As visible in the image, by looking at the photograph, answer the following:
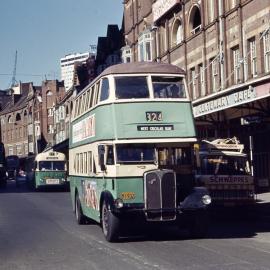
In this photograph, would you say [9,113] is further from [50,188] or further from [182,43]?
[182,43]

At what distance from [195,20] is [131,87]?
23183 mm

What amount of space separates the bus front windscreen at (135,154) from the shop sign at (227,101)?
24.8 feet

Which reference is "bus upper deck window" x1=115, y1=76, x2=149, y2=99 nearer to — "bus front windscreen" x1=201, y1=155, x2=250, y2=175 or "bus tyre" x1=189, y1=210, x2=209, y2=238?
"bus tyre" x1=189, y1=210, x2=209, y2=238

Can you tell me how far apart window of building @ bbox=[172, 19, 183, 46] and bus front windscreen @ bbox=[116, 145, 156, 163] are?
25505 mm

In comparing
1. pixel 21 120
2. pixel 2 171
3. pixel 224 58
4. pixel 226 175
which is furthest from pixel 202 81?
pixel 21 120

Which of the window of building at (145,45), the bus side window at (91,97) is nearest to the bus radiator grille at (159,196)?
the bus side window at (91,97)

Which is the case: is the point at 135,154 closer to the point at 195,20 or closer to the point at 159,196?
the point at 159,196

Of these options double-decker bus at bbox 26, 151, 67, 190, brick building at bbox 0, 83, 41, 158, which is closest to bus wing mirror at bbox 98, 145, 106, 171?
double-decker bus at bbox 26, 151, 67, 190

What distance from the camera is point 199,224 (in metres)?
→ 14.7

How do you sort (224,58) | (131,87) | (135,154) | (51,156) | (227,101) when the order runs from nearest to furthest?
(135,154) → (131,87) → (227,101) → (224,58) → (51,156)

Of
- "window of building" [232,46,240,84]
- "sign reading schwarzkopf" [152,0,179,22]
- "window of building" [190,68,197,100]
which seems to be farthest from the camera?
"sign reading schwarzkopf" [152,0,179,22]

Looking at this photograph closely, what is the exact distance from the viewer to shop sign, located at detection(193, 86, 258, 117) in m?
21.4

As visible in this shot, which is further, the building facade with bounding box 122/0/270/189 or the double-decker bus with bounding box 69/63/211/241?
the building facade with bounding box 122/0/270/189

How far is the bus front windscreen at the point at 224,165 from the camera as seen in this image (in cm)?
1945
